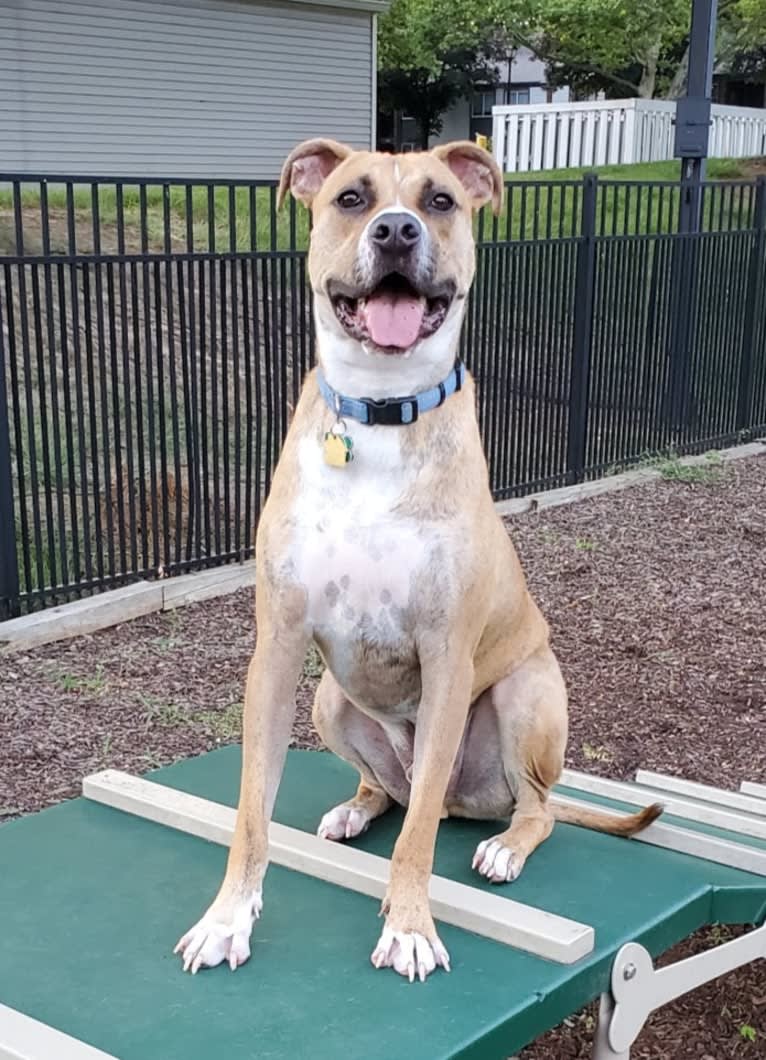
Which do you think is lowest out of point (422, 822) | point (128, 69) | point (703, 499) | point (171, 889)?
point (703, 499)

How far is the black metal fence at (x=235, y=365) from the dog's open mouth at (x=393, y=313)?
7.11 ft

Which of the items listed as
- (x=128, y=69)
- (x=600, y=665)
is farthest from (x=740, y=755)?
(x=128, y=69)

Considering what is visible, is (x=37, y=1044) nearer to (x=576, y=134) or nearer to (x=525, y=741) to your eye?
(x=525, y=741)

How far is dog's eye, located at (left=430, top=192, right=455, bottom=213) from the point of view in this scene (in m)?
2.84

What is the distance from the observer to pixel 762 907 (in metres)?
3.28

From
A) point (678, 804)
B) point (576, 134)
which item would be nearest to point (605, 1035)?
point (678, 804)

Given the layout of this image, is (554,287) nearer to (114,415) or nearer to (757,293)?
(757,293)

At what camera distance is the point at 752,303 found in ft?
35.3

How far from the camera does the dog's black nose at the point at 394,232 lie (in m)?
2.62

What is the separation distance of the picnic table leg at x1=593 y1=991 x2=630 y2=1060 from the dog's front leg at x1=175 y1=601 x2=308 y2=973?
0.82m

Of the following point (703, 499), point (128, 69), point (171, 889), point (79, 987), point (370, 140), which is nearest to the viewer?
point (79, 987)

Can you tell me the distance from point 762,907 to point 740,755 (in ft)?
6.60

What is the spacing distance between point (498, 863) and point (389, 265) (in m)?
1.57

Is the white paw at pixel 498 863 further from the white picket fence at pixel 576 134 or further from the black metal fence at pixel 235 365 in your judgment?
the white picket fence at pixel 576 134
